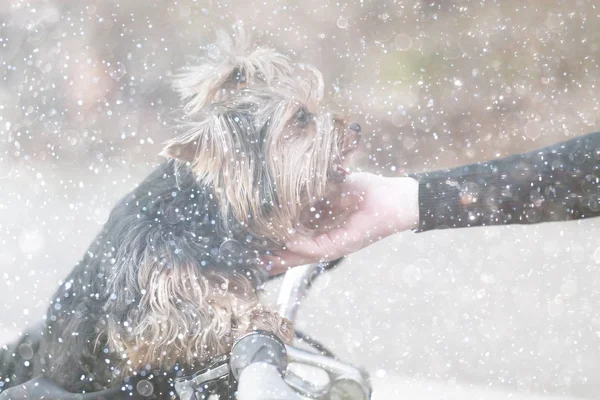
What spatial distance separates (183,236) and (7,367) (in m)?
0.33

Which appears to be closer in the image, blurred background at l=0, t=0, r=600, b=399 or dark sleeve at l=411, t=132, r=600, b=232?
dark sleeve at l=411, t=132, r=600, b=232

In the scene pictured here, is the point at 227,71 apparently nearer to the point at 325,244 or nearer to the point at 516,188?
the point at 325,244

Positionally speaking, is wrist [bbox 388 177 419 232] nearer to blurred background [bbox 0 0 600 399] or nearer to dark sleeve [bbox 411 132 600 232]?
dark sleeve [bbox 411 132 600 232]

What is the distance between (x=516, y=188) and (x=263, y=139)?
1.08ft

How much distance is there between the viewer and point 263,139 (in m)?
0.75

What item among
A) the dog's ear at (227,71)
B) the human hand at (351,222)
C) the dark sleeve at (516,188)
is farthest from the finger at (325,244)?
the dog's ear at (227,71)

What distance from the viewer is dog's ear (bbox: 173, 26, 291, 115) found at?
752 mm

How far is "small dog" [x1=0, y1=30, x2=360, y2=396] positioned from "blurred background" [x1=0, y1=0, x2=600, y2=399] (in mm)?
239

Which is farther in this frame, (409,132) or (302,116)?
(409,132)

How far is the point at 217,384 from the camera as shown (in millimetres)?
524

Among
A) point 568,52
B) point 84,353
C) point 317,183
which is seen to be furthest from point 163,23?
point 568,52

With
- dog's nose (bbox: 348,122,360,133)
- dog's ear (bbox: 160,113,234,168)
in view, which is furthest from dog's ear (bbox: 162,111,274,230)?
dog's nose (bbox: 348,122,360,133)

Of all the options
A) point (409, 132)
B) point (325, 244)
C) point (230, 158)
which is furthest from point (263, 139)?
point (409, 132)

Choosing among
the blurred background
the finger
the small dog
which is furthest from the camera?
the blurred background
